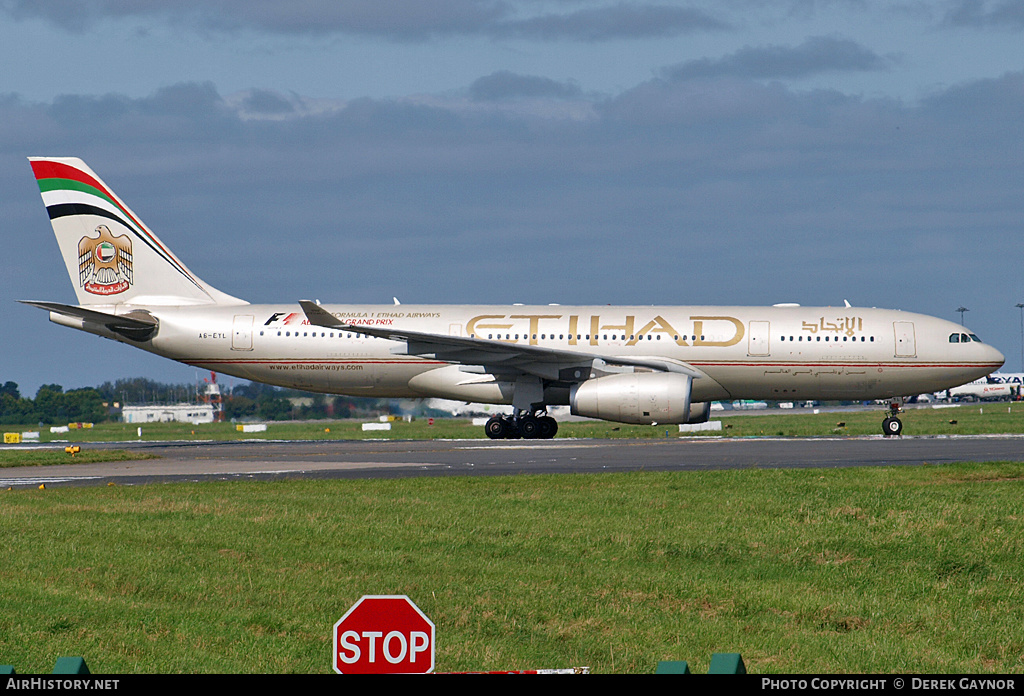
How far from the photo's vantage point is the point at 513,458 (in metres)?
24.4

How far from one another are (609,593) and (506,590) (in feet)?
3.02

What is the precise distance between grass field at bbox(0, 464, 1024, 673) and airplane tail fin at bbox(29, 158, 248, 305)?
20.3m

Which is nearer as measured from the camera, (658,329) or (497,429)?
(658,329)

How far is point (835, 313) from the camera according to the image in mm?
33562

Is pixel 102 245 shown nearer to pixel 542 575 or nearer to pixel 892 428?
pixel 892 428

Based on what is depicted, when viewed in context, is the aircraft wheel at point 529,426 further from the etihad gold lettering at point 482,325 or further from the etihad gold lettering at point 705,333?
the etihad gold lettering at point 705,333

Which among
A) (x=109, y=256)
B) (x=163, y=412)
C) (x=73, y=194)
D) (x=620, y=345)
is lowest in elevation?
(x=163, y=412)

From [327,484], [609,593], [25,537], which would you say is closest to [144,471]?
[327,484]

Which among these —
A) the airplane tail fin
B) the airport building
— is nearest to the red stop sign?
the airplane tail fin

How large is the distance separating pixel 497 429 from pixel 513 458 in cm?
975

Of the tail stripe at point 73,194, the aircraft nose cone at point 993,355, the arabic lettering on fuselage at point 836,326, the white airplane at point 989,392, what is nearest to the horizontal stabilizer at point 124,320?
the tail stripe at point 73,194

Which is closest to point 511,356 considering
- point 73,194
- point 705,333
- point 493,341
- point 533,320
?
point 493,341

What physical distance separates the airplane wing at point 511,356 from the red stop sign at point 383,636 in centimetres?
2629

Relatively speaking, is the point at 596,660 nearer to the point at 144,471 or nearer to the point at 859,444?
the point at 144,471
